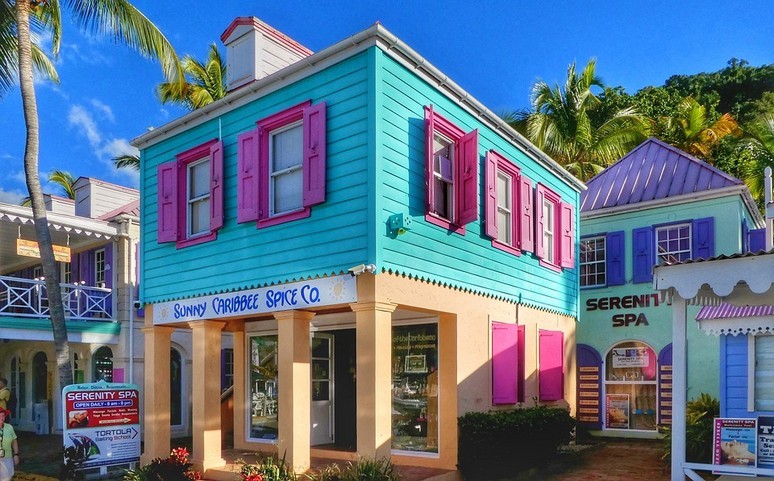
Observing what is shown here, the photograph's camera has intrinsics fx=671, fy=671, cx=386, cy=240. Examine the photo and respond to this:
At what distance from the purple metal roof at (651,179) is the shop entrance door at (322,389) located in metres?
7.56

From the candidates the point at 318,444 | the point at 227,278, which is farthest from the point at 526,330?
the point at 227,278

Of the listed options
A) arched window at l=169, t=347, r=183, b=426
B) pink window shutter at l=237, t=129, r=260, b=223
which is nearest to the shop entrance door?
pink window shutter at l=237, t=129, r=260, b=223

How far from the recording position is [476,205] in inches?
397

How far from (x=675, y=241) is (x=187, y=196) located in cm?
1068

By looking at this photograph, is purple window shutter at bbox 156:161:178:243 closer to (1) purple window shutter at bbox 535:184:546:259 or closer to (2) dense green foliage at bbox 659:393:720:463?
(1) purple window shutter at bbox 535:184:546:259

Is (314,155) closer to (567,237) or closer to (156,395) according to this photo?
(156,395)

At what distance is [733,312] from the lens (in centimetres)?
1125

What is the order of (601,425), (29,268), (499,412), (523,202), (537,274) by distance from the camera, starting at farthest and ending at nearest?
(29,268) < (601,425) < (537,274) < (523,202) < (499,412)

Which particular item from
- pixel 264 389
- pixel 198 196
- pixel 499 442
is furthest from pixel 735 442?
pixel 198 196

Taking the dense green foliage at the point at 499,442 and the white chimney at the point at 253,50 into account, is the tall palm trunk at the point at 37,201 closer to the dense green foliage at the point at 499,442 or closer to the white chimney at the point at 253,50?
the white chimney at the point at 253,50

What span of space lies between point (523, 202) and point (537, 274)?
1648 millimetres

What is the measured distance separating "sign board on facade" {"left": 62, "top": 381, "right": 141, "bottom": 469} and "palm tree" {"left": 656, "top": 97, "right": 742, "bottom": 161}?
826 inches

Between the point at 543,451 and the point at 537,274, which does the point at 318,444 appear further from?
the point at 537,274

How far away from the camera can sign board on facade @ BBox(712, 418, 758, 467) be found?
8.16m
